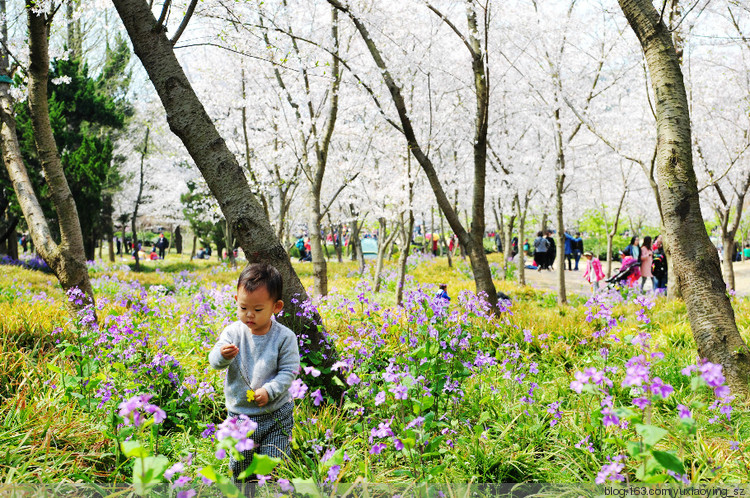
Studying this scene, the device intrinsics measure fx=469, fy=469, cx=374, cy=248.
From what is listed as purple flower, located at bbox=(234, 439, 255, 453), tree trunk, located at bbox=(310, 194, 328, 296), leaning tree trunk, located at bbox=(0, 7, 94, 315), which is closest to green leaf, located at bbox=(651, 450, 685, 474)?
purple flower, located at bbox=(234, 439, 255, 453)

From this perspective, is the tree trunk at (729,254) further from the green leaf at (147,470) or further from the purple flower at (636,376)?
the green leaf at (147,470)

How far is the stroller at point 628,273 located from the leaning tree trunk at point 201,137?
10.7 m

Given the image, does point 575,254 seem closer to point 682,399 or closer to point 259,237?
point 682,399

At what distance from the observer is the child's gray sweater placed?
2350mm

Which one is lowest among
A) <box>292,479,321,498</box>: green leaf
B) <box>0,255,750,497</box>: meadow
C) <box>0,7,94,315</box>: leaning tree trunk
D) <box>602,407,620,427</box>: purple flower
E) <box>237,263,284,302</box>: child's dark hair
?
<box>0,255,750,497</box>: meadow

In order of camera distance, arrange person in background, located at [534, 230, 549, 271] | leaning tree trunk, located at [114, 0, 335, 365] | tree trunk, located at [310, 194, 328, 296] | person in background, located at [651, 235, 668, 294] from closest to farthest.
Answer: leaning tree trunk, located at [114, 0, 335, 365], tree trunk, located at [310, 194, 328, 296], person in background, located at [651, 235, 668, 294], person in background, located at [534, 230, 549, 271]

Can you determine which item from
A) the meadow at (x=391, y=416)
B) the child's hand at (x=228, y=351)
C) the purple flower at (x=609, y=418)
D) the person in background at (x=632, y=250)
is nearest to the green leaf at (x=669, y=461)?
the meadow at (x=391, y=416)

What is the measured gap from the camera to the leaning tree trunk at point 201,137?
2.96 metres

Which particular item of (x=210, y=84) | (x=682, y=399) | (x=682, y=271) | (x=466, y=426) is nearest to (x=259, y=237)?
(x=466, y=426)

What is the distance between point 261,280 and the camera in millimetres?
2320

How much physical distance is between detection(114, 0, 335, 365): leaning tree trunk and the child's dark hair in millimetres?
638

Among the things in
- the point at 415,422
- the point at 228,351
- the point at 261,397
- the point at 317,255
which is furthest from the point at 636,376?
the point at 317,255

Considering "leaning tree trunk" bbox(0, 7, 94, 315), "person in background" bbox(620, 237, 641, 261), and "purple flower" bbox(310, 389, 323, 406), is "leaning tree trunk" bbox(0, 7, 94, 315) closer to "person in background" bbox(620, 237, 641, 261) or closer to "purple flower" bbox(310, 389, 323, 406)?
"purple flower" bbox(310, 389, 323, 406)

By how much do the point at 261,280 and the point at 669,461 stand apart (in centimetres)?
177
